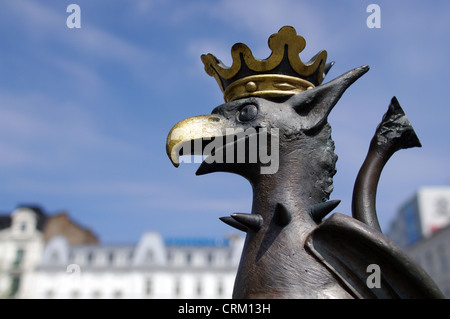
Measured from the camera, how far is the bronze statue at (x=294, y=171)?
7.80 feet

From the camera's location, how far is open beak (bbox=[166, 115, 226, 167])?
2637mm

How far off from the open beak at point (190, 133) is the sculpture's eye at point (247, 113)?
4.2 inches

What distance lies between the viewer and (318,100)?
2.83 metres

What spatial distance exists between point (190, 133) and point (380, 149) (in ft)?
3.89

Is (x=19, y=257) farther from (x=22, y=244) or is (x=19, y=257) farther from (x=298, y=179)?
(x=298, y=179)

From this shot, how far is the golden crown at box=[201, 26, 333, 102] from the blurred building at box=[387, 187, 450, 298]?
1216 inches

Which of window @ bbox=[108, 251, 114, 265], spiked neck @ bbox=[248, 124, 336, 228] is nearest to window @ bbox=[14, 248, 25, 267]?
window @ bbox=[108, 251, 114, 265]

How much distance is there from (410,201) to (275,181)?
4323 cm

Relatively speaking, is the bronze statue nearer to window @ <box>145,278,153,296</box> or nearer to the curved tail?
the curved tail

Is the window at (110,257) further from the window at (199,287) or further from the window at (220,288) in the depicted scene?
the window at (220,288)

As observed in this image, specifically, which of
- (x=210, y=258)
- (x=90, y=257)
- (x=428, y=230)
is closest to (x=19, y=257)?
(x=90, y=257)

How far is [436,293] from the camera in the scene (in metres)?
2.27
